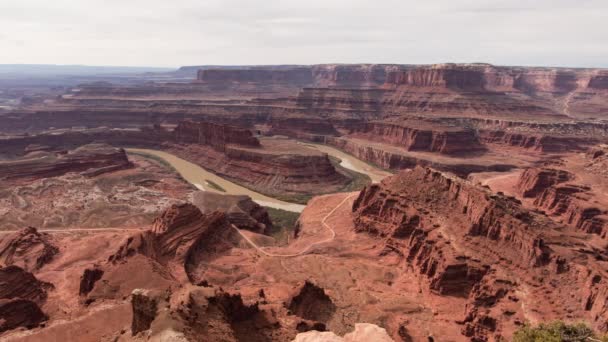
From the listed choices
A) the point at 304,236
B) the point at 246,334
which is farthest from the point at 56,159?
the point at 246,334

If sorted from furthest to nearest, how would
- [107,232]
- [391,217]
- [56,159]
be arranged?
[56,159]
[107,232]
[391,217]

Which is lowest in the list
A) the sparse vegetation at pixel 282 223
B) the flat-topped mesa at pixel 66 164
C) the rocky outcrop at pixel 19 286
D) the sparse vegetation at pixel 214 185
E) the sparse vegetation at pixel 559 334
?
the sparse vegetation at pixel 282 223

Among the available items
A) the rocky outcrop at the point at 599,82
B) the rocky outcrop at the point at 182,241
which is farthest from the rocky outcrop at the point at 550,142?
the rocky outcrop at the point at 599,82

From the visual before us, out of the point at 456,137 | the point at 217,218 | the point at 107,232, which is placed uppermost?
→ the point at 456,137

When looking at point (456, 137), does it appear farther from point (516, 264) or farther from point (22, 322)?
point (22, 322)

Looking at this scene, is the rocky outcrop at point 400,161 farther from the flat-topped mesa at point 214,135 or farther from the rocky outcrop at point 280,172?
the flat-topped mesa at point 214,135

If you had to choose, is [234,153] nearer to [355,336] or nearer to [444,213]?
[444,213]

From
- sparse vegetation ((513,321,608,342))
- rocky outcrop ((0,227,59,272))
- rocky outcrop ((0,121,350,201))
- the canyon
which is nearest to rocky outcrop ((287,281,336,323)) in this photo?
the canyon
